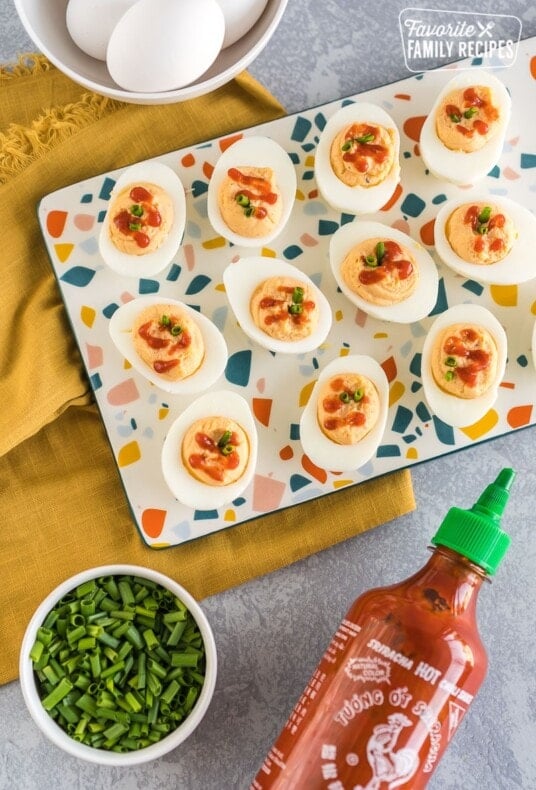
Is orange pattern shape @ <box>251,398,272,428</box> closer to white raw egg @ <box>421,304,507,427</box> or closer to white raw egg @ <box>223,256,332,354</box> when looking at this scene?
white raw egg @ <box>223,256,332,354</box>

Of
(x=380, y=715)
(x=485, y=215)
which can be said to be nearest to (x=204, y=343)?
(x=485, y=215)

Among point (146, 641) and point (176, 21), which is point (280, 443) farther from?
point (176, 21)

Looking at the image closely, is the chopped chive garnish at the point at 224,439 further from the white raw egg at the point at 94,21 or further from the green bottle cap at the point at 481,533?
the white raw egg at the point at 94,21

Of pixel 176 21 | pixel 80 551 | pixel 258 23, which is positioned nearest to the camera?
pixel 176 21

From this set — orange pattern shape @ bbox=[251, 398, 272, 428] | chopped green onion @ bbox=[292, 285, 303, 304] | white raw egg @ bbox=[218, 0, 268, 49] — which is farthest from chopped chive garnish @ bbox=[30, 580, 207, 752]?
white raw egg @ bbox=[218, 0, 268, 49]

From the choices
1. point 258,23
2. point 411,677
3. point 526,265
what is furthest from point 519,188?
point 411,677
